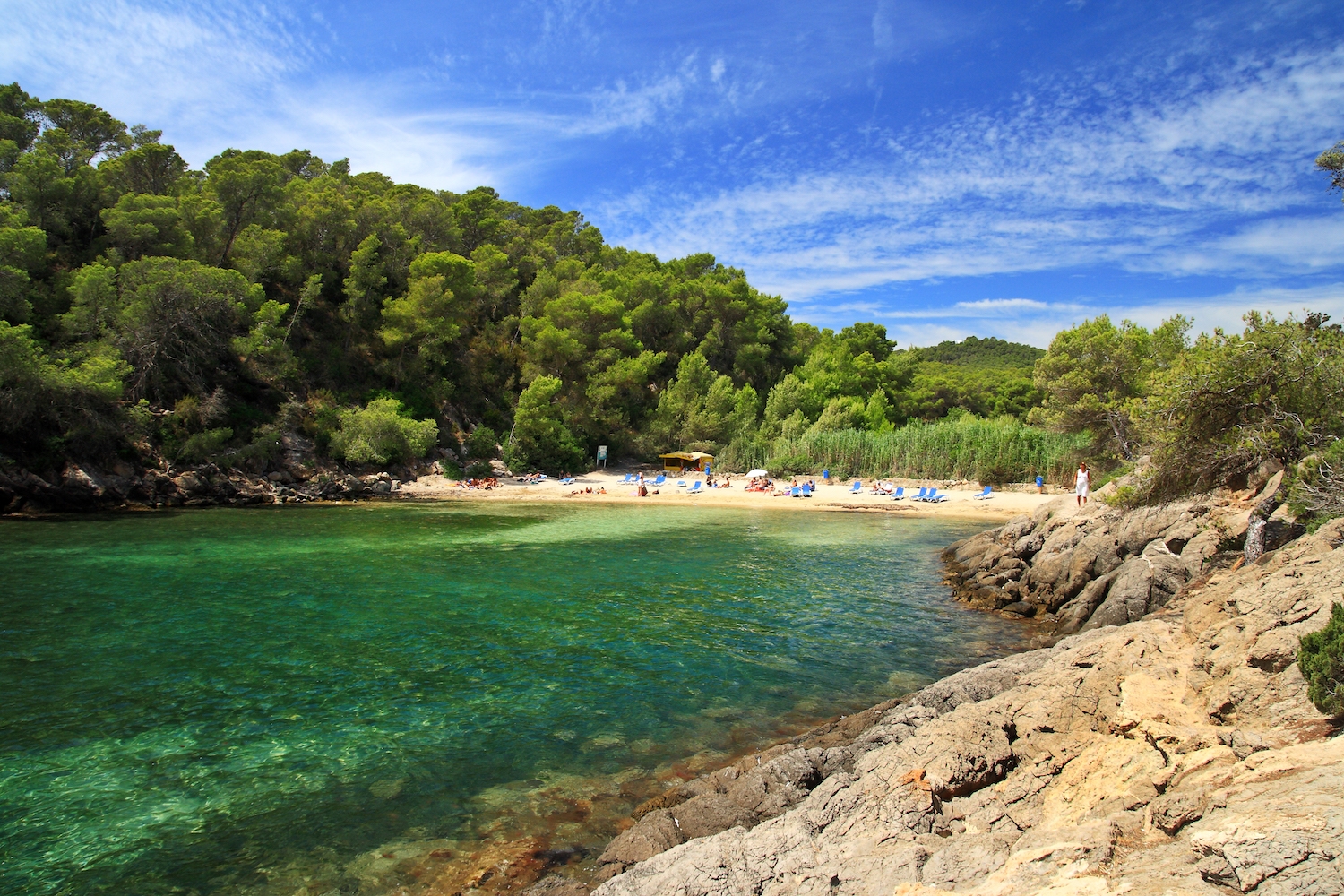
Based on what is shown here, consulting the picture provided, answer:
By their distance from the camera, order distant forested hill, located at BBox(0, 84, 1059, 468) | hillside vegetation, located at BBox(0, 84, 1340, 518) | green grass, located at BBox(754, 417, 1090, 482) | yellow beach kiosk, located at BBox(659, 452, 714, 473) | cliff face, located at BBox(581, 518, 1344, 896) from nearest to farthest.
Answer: cliff face, located at BBox(581, 518, 1344, 896)
hillside vegetation, located at BBox(0, 84, 1340, 518)
distant forested hill, located at BBox(0, 84, 1059, 468)
green grass, located at BBox(754, 417, 1090, 482)
yellow beach kiosk, located at BBox(659, 452, 714, 473)

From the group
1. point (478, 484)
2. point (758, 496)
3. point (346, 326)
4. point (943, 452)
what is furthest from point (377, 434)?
point (943, 452)

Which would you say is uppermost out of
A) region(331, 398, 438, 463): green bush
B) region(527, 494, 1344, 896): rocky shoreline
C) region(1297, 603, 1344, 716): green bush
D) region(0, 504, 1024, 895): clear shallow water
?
region(331, 398, 438, 463): green bush

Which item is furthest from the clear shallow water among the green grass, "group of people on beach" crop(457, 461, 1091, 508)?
the green grass

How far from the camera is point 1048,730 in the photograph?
4793mm

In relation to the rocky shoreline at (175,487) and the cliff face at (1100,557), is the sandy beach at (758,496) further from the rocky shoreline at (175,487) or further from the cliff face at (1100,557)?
the cliff face at (1100,557)

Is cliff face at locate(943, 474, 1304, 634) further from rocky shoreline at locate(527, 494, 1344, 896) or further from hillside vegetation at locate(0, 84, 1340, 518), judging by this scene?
rocky shoreline at locate(527, 494, 1344, 896)

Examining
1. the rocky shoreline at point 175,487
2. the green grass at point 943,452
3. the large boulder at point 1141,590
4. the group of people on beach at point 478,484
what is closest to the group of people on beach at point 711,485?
the group of people on beach at point 478,484

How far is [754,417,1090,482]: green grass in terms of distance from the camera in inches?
1221

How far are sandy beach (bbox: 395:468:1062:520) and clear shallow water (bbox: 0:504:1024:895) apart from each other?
36.5 ft

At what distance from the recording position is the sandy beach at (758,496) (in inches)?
1081

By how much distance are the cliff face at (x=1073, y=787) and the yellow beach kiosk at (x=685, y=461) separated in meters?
32.1

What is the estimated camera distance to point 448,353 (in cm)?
3872

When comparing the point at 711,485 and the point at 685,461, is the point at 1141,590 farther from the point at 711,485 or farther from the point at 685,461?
the point at 685,461

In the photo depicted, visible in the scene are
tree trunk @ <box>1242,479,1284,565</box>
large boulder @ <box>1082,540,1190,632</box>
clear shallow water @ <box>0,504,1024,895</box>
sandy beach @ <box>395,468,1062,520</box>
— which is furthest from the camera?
sandy beach @ <box>395,468,1062,520</box>
